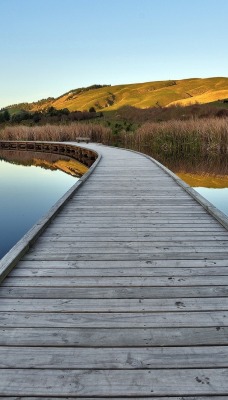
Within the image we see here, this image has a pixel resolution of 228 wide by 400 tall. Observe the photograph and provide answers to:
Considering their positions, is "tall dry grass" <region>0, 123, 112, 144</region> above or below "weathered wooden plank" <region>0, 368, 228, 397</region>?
above

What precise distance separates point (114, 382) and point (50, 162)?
1596 centimetres

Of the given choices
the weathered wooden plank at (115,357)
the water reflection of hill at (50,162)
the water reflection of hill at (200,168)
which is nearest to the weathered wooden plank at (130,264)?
the weathered wooden plank at (115,357)

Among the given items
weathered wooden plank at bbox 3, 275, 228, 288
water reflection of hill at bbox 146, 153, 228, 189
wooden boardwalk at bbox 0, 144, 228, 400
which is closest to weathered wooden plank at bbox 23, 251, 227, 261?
wooden boardwalk at bbox 0, 144, 228, 400

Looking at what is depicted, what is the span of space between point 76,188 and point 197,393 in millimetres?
4753

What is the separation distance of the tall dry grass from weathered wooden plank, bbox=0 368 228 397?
21.0 metres

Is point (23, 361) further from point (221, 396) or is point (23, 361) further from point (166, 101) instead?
point (166, 101)

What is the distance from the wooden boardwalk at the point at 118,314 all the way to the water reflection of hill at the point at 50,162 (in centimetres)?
1031

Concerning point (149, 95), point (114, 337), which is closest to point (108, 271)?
point (114, 337)

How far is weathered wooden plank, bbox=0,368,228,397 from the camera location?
4.95 feet

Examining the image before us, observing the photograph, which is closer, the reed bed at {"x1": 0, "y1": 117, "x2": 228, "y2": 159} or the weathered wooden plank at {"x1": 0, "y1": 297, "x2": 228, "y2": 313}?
the weathered wooden plank at {"x1": 0, "y1": 297, "x2": 228, "y2": 313}

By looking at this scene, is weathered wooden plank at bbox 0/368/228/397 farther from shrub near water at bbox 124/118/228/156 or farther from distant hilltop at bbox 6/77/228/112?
distant hilltop at bbox 6/77/228/112

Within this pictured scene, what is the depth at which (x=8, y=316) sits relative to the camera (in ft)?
6.79

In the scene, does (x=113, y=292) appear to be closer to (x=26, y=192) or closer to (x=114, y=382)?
(x=114, y=382)

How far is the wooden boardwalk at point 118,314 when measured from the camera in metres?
1.56
